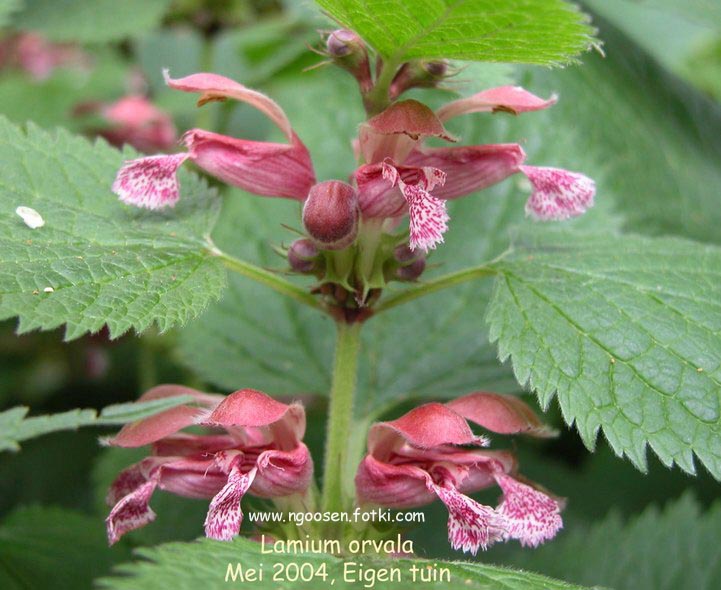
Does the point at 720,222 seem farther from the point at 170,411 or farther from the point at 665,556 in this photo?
the point at 170,411

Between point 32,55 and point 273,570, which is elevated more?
point 273,570

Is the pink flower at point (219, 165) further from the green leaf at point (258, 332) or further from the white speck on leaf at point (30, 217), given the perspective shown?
the green leaf at point (258, 332)

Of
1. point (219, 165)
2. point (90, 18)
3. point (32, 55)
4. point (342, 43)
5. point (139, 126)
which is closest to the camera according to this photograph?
A: point (342, 43)

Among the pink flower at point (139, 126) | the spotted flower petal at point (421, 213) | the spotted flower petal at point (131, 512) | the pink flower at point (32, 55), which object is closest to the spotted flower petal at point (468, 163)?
the spotted flower petal at point (421, 213)

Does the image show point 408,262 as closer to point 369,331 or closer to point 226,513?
point 226,513

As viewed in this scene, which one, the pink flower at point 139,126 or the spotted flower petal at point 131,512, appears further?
the pink flower at point 139,126

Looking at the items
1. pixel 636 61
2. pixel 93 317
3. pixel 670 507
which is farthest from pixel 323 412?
pixel 636 61

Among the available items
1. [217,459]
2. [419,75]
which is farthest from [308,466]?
[419,75]
